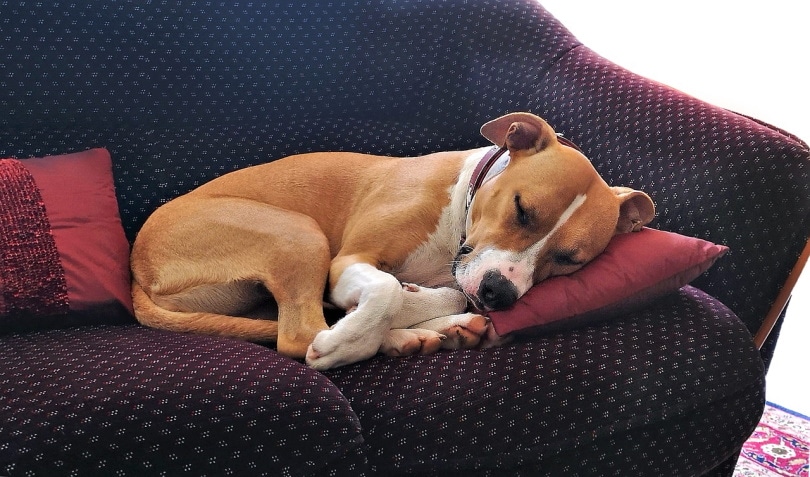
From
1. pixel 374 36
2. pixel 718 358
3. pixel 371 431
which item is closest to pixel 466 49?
pixel 374 36

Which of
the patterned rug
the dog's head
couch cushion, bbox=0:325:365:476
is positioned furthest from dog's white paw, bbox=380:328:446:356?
the patterned rug

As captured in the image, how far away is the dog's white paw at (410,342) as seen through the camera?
6.59 feet

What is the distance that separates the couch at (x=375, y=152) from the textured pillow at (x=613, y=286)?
5cm

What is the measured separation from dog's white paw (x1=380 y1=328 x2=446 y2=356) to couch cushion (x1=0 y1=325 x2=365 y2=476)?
0.28 m

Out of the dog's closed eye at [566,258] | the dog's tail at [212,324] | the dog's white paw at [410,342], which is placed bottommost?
the dog's tail at [212,324]

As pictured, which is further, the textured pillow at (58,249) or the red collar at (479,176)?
the red collar at (479,176)

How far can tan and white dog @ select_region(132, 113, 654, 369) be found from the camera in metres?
2.04

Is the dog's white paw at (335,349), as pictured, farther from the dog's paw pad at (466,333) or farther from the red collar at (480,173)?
the red collar at (480,173)

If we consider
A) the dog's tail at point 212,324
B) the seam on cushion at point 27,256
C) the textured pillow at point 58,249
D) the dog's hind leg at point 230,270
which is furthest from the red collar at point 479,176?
the seam on cushion at point 27,256

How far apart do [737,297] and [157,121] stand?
188cm

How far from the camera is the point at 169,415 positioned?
61.8 inches

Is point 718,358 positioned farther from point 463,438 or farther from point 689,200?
point 463,438

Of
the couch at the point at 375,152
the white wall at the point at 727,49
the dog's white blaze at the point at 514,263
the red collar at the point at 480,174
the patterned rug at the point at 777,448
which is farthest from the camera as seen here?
the white wall at the point at 727,49

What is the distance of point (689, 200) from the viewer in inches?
90.5
